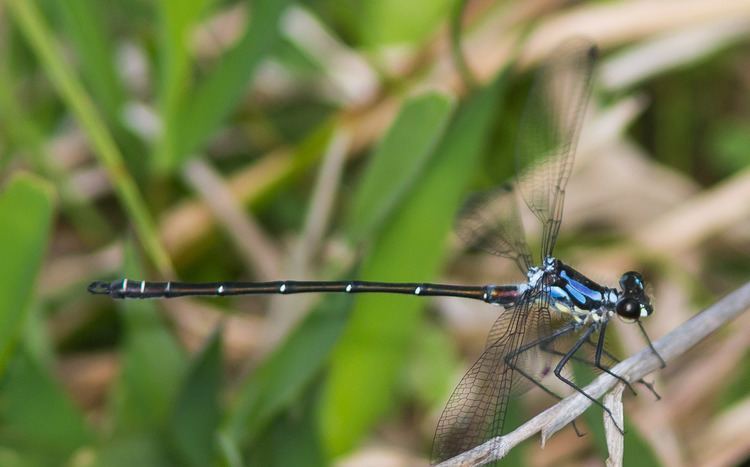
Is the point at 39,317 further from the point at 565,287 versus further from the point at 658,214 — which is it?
the point at 658,214

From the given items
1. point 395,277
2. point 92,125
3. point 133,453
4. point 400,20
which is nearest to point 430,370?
point 395,277

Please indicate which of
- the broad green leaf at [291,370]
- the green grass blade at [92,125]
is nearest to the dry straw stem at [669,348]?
the broad green leaf at [291,370]

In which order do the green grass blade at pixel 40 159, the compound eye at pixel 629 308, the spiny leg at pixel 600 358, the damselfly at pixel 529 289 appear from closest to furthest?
the spiny leg at pixel 600 358, the damselfly at pixel 529 289, the compound eye at pixel 629 308, the green grass blade at pixel 40 159

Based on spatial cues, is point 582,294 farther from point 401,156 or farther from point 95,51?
point 95,51

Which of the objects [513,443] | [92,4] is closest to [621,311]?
[513,443]

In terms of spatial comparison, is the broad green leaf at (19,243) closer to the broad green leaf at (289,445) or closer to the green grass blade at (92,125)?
the green grass blade at (92,125)

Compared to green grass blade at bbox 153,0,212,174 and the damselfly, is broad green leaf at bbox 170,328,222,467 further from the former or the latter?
green grass blade at bbox 153,0,212,174

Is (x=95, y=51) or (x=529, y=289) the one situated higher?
(x=95, y=51)
